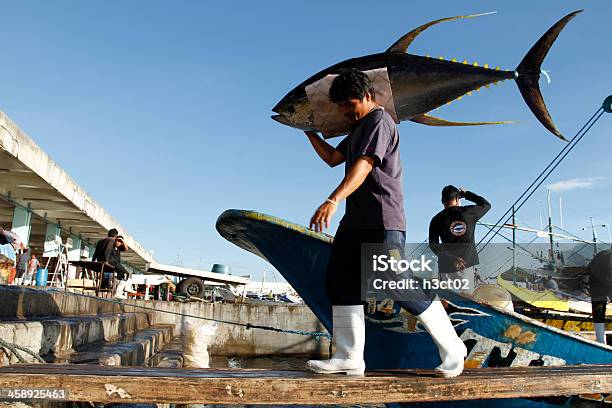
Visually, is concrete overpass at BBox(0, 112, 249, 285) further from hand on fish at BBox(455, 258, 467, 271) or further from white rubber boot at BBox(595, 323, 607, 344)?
white rubber boot at BBox(595, 323, 607, 344)

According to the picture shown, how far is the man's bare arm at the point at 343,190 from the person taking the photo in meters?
2.36

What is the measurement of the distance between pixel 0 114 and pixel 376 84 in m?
10.1

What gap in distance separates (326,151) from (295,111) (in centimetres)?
78

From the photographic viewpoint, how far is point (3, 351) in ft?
9.95

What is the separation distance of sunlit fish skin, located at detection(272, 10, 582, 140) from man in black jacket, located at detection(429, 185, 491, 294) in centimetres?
72

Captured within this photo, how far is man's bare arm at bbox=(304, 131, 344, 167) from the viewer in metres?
3.09

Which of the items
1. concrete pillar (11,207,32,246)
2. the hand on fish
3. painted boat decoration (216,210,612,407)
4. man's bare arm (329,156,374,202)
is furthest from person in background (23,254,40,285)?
man's bare arm (329,156,374,202)

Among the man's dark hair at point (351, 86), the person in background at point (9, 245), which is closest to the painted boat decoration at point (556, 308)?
the man's dark hair at point (351, 86)

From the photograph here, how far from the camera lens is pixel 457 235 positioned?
4168mm

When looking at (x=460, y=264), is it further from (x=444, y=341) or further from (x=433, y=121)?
(x=444, y=341)

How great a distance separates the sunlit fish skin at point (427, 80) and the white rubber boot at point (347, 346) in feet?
4.94

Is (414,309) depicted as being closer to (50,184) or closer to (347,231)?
(347,231)

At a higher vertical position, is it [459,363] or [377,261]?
[377,261]

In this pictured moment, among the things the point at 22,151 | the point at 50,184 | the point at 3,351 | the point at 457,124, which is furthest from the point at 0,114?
the point at 457,124
